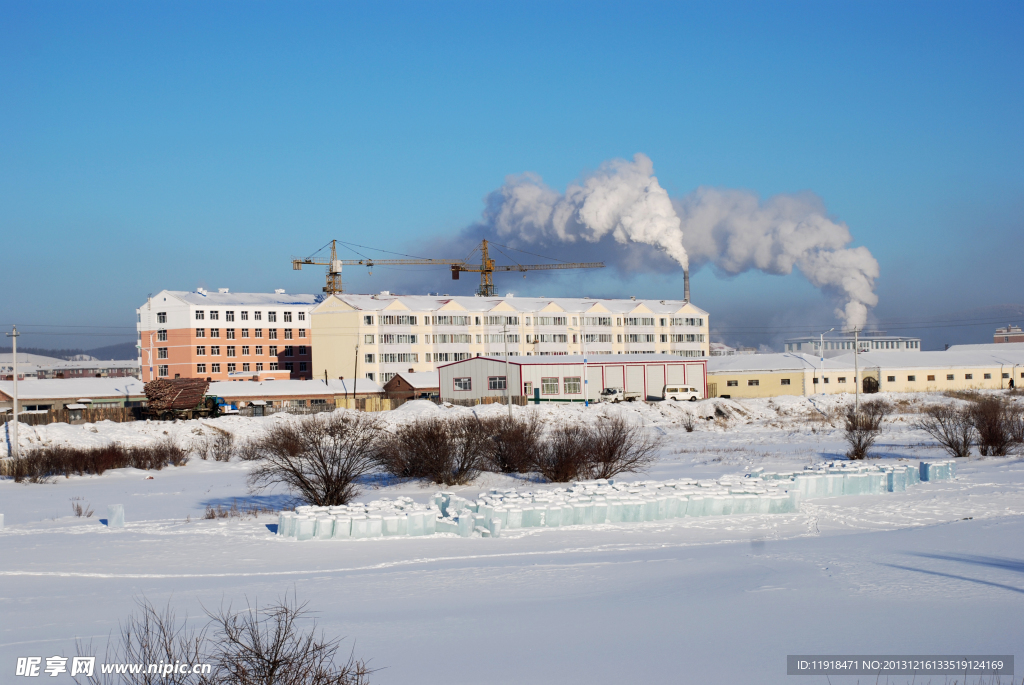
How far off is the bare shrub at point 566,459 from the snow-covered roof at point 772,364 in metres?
50.2

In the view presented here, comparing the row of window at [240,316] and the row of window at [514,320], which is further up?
the row of window at [240,316]

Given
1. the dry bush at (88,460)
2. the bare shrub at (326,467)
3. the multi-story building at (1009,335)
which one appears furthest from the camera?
the multi-story building at (1009,335)

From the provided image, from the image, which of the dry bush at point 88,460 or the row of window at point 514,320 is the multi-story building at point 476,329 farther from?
the dry bush at point 88,460

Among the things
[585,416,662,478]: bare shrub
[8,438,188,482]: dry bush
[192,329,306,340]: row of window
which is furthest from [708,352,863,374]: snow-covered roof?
[192,329,306,340]: row of window

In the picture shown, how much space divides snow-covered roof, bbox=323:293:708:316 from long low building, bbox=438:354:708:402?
2547cm

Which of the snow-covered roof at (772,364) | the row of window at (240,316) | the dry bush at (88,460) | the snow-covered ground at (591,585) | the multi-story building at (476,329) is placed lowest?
the snow-covered ground at (591,585)

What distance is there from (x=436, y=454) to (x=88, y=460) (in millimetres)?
16133

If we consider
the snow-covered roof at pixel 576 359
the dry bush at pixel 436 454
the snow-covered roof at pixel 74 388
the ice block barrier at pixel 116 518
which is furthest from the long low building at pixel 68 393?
the ice block barrier at pixel 116 518

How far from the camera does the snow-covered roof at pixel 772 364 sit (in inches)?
2940

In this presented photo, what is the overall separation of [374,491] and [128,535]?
9.33 metres

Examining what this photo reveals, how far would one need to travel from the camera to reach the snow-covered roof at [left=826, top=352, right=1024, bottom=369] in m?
76.5

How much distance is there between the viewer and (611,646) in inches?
354

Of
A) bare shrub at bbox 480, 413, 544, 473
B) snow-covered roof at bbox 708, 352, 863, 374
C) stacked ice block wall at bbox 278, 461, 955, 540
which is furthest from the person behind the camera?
snow-covered roof at bbox 708, 352, 863, 374

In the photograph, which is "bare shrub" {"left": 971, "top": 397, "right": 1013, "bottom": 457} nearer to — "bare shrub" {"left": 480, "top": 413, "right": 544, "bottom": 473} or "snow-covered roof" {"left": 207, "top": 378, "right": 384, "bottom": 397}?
"bare shrub" {"left": 480, "top": 413, "right": 544, "bottom": 473}
